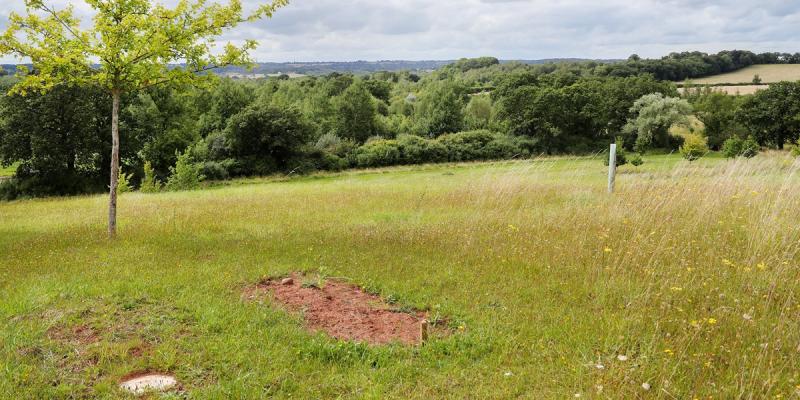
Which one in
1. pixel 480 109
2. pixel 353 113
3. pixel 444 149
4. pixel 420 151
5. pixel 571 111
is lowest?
pixel 420 151

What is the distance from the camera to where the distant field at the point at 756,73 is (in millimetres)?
81938

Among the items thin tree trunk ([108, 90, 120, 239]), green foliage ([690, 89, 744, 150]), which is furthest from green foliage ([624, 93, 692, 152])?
thin tree trunk ([108, 90, 120, 239])

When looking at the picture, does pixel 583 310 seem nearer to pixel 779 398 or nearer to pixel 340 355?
pixel 779 398

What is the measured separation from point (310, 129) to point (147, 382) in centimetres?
4828

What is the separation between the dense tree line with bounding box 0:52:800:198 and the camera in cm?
3541

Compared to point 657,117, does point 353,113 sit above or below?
above

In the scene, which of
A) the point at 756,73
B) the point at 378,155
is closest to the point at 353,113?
the point at 378,155

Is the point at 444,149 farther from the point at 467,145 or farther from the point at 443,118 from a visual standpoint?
the point at 443,118

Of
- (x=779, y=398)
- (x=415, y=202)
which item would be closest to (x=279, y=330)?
(x=779, y=398)

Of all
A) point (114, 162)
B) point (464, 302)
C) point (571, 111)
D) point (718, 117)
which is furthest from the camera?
point (571, 111)

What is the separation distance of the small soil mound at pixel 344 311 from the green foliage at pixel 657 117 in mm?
53002

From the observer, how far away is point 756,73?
8850 centimetres

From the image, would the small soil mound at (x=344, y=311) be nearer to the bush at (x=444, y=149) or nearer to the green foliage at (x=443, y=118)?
the bush at (x=444, y=149)

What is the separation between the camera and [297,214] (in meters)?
13.2
